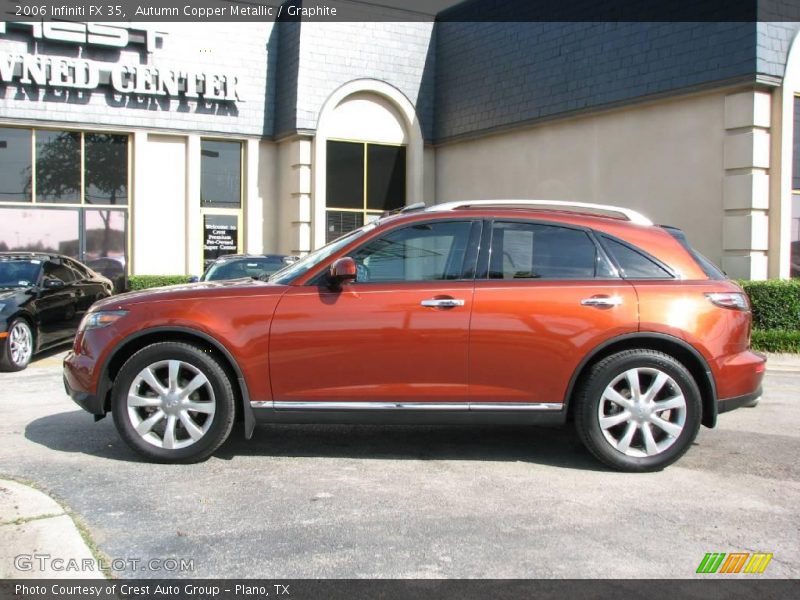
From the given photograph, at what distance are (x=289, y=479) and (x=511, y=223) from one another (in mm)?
2301

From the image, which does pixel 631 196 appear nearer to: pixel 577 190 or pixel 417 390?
pixel 577 190

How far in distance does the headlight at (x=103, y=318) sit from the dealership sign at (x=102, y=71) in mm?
11890

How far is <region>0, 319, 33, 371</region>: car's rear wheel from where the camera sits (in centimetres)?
Answer: 914

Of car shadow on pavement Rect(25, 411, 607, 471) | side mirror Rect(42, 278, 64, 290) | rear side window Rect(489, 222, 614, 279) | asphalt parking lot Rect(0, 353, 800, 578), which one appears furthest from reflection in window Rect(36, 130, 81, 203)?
rear side window Rect(489, 222, 614, 279)

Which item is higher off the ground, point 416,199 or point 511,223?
point 416,199

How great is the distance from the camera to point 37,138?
52.1 ft

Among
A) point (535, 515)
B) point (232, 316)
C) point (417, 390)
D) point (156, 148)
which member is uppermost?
point (156, 148)

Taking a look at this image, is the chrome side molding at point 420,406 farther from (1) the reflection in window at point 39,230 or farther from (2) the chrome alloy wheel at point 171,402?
(1) the reflection in window at point 39,230

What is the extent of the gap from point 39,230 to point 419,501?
14063 mm

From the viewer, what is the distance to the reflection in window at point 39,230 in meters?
15.8

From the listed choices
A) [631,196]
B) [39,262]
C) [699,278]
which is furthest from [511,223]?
[631,196]

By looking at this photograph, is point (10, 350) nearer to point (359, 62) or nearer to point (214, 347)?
point (214, 347)

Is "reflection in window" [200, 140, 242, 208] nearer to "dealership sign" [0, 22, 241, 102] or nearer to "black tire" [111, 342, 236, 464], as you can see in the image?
"dealership sign" [0, 22, 241, 102]

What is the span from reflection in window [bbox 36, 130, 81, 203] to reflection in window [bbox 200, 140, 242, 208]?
8.64 feet
